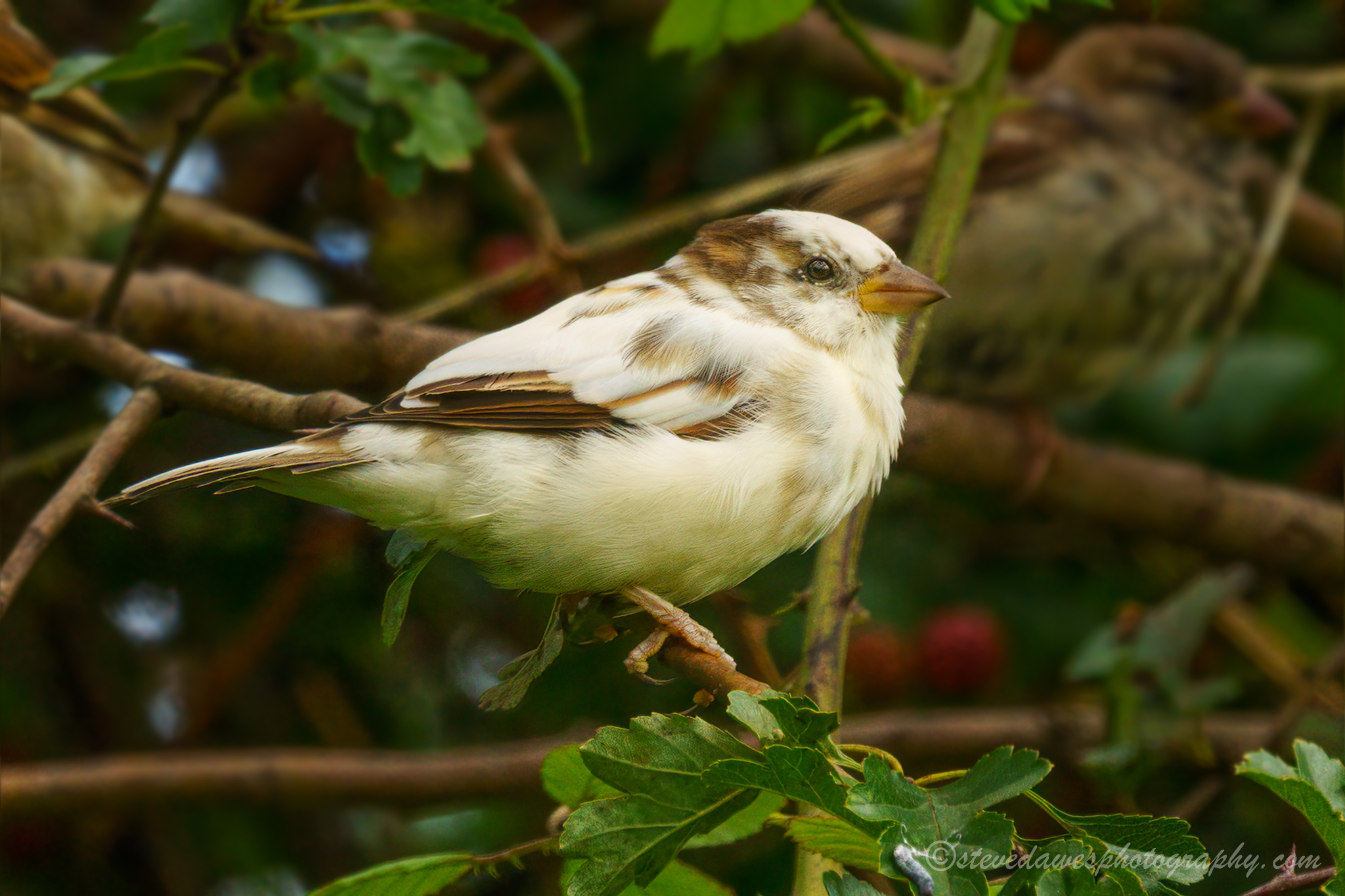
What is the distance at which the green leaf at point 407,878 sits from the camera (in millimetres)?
1575

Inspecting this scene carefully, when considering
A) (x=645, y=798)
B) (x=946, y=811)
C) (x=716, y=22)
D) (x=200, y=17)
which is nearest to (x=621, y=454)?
(x=645, y=798)

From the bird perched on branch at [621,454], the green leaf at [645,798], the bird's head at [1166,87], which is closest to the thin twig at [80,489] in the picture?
the bird perched on branch at [621,454]

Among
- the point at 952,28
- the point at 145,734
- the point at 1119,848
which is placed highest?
the point at 952,28

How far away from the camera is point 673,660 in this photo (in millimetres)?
1970

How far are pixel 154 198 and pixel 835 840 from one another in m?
1.74

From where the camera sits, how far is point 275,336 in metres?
3.07

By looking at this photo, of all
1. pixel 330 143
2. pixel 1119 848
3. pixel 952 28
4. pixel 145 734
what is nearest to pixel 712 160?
pixel 952 28

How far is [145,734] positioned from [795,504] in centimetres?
269

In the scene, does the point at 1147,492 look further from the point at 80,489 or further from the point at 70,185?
the point at 70,185

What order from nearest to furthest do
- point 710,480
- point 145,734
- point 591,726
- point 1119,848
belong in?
1. point 1119,848
2. point 710,480
3. point 591,726
4. point 145,734

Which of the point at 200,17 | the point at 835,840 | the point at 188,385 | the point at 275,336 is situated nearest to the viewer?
the point at 835,840

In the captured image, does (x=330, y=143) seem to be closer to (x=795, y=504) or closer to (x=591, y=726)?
(x=591, y=726)

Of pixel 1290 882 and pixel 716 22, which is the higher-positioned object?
pixel 716 22

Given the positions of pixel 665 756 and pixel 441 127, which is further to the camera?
pixel 441 127
